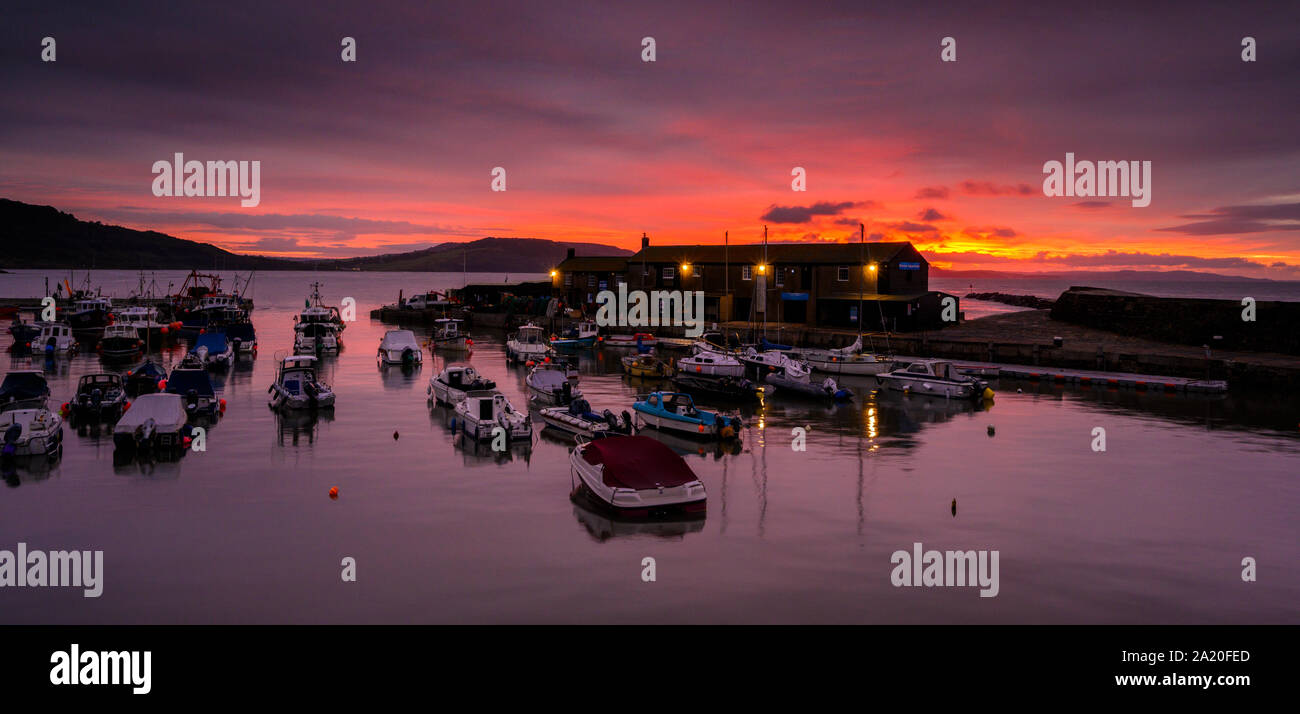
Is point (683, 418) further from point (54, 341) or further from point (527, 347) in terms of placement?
point (54, 341)

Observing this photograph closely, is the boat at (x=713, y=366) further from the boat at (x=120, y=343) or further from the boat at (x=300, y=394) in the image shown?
the boat at (x=120, y=343)

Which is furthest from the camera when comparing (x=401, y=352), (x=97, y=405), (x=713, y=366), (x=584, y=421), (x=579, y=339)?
(x=579, y=339)

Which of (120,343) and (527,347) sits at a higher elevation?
(120,343)

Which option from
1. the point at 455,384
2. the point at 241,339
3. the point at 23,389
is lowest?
the point at 455,384

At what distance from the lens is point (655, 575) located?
19.6 m

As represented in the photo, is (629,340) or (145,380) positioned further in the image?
(629,340)

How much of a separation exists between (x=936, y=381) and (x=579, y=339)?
3565 cm

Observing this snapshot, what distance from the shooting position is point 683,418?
122 feet

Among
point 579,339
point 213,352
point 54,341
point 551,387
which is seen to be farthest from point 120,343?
point 551,387

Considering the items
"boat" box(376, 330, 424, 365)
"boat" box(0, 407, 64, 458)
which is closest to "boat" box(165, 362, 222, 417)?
"boat" box(0, 407, 64, 458)

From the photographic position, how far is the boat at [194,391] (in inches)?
1572

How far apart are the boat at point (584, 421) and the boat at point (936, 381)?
21785mm

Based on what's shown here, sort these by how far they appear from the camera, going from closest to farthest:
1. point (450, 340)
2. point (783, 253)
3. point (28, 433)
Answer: point (28, 433) → point (450, 340) → point (783, 253)
